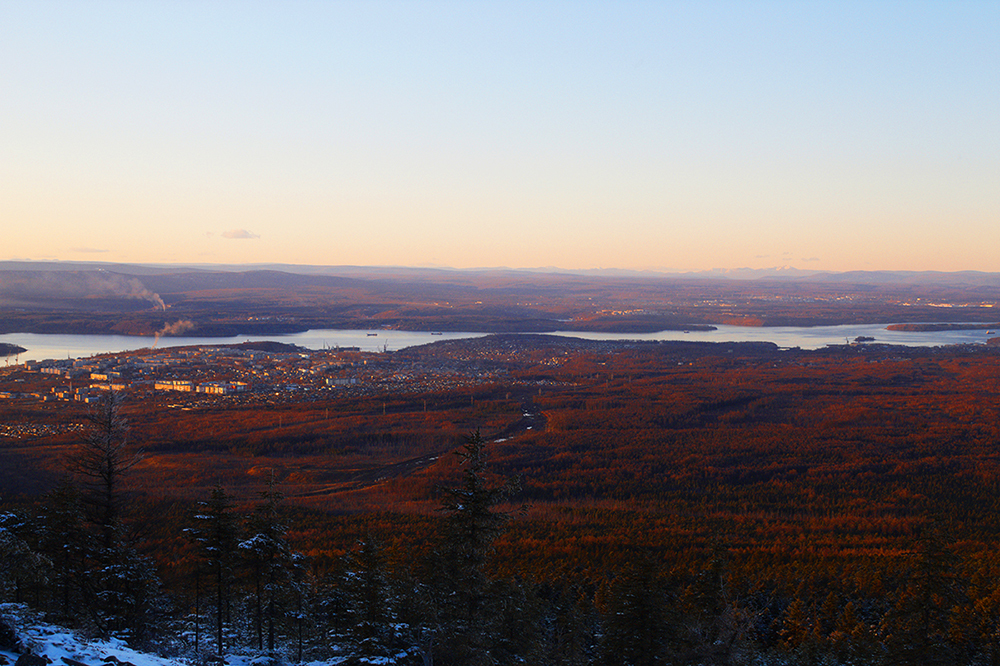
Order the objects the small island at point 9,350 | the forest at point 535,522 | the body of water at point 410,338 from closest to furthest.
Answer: the forest at point 535,522 < the small island at point 9,350 < the body of water at point 410,338

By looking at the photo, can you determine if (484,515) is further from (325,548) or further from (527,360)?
(527,360)

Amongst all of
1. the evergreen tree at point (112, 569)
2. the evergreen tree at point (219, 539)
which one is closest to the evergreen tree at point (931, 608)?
the evergreen tree at point (219, 539)

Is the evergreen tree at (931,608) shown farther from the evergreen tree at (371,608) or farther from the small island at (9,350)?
the small island at (9,350)

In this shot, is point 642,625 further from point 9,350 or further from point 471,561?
point 9,350

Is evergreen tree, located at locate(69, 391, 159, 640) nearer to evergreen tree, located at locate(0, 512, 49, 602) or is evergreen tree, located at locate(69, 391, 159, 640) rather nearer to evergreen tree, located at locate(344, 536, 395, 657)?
evergreen tree, located at locate(0, 512, 49, 602)

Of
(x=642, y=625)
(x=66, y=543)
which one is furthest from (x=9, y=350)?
(x=642, y=625)
